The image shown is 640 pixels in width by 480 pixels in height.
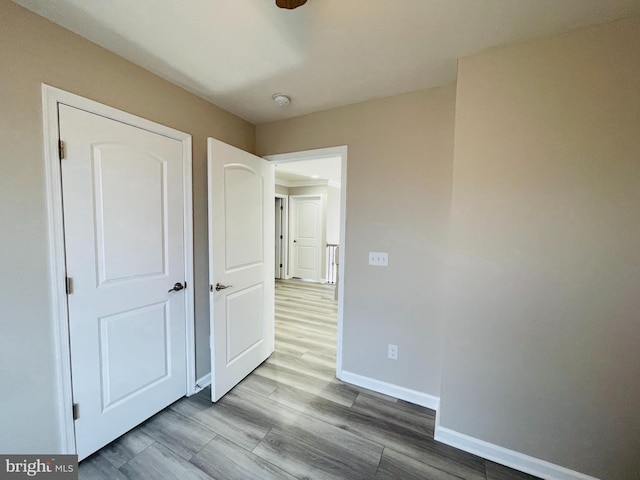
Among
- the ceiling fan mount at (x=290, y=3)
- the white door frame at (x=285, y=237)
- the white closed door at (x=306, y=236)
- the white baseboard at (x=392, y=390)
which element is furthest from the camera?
the white door frame at (x=285, y=237)

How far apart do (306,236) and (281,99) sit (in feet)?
13.8

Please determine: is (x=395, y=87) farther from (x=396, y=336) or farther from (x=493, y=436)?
(x=493, y=436)

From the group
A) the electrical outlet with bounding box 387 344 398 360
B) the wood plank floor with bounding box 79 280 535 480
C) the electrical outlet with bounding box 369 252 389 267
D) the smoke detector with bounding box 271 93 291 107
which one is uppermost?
the smoke detector with bounding box 271 93 291 107

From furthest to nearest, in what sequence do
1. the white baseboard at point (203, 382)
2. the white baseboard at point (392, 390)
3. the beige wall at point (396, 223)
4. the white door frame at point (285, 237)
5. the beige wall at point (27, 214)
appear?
the white door frame at point (285, 237) → the white baseboard at point (203, 382) → the white baseboard at point (392, 390) → the beige wall at point (396, 223) → the beige wall at point (27, 214)

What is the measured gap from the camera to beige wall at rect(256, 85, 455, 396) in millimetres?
1770

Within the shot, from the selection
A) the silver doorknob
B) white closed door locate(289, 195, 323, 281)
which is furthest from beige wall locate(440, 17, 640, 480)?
white closed door locate(289, 195, 323, 281)

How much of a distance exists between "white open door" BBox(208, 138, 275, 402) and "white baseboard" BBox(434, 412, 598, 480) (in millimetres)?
1592

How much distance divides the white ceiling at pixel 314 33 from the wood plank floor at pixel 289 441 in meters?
2.38

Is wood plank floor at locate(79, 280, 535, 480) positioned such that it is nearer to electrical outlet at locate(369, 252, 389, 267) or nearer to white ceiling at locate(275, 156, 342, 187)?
electrical outlet at locate(369, 252, 389, 267)

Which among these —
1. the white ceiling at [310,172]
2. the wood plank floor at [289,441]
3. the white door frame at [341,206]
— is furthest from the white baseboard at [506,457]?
the white ceiling at [310,172]

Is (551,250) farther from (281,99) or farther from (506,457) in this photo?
(281,99)

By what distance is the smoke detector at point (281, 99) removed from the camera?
1.89m

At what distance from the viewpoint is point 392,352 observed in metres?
1.98

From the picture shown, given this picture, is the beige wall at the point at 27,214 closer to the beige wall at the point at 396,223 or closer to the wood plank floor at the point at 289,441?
the wood plank floor at the point at 289,441
